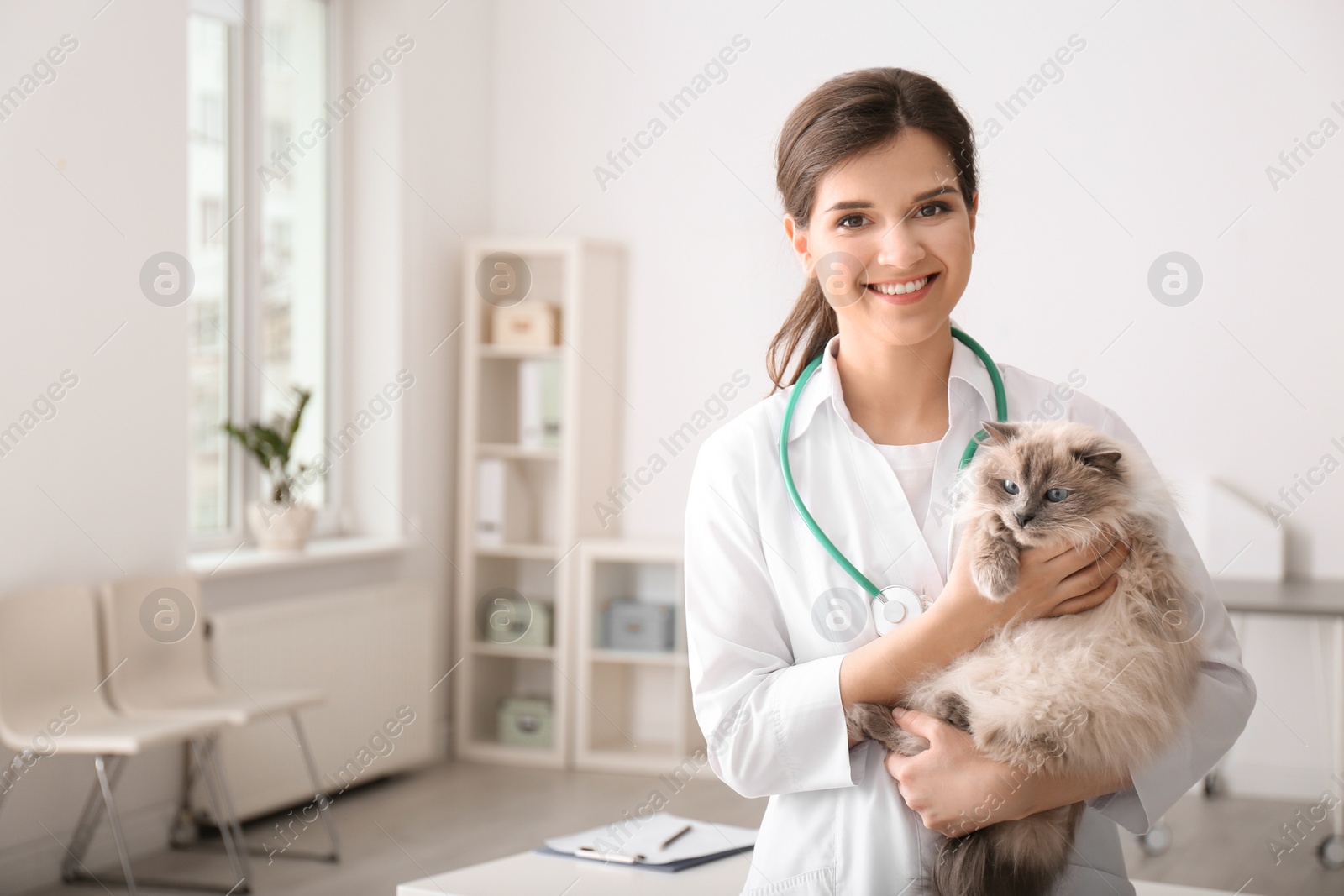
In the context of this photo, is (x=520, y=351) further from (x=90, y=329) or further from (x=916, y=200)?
(x=916, y=200)

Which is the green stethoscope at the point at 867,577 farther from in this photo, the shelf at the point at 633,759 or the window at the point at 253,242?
the shelf at the point at 633,759

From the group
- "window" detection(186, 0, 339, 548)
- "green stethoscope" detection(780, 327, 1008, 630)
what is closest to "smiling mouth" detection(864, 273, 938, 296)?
"green stethoscope" detection(780, 327, 1008, 630)

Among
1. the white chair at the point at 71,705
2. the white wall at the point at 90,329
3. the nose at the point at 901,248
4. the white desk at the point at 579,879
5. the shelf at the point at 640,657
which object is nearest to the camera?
the nose at the point at 901,248

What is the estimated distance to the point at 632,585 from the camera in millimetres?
5734

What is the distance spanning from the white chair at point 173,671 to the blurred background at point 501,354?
0.02 m

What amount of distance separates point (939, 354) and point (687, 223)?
4.15m

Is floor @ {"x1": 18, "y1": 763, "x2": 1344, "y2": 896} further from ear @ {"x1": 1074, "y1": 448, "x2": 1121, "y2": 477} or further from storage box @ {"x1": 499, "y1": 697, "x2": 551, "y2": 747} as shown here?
ear @ {"x1": 1074, "y1": 448, "x2": 1121, "y2": 477}

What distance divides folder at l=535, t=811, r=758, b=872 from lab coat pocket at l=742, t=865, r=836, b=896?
40cm

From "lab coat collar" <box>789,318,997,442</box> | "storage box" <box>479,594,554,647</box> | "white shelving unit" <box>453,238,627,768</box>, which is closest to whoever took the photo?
"lab coat collar" <box>789,318,997,442</box>

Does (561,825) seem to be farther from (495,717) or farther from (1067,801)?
(1067,801)

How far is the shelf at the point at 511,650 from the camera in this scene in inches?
218

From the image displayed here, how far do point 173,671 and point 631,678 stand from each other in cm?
237

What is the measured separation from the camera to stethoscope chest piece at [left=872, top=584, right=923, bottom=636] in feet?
4.77

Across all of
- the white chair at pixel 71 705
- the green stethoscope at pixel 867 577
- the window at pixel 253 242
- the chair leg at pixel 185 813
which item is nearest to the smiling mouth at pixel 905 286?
the green stethoscope at pixel 867 577
